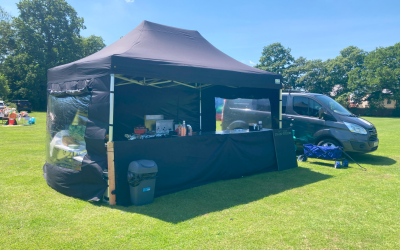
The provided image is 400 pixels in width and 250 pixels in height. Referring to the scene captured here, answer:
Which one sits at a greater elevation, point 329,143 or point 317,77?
point 317,77

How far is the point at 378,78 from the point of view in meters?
37.9

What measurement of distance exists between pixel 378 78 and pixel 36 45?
151ft

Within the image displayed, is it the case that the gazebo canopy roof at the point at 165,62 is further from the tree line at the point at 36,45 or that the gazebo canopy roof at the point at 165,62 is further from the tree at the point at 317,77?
the tree at the point at 317,77

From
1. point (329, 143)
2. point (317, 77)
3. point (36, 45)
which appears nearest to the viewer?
point (329, 143)

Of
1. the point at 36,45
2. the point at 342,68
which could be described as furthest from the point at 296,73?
the point at 36,45

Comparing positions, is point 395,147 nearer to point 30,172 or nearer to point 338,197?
point 338,197

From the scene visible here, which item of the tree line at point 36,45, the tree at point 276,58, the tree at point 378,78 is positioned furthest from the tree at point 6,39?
the tree at point 378,78

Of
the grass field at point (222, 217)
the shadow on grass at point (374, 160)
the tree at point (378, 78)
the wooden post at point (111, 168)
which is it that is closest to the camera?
the grass field at point (222, 217)

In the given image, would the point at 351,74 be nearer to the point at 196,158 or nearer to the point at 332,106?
the point at 332,106

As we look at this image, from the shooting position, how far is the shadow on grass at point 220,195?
3816mm

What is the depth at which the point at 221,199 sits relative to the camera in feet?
14.3

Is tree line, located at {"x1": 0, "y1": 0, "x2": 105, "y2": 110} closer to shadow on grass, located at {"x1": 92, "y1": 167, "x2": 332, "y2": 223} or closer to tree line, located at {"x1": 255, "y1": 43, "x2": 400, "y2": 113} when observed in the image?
tree line, located at {"x1": 255, "y1": 43, "x2": 400, "y2": 113}

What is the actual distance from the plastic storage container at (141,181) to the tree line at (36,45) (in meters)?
34.8

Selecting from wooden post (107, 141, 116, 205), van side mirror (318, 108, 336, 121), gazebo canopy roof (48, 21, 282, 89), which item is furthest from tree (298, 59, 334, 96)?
wooden post (107, 141, 116, 205)
